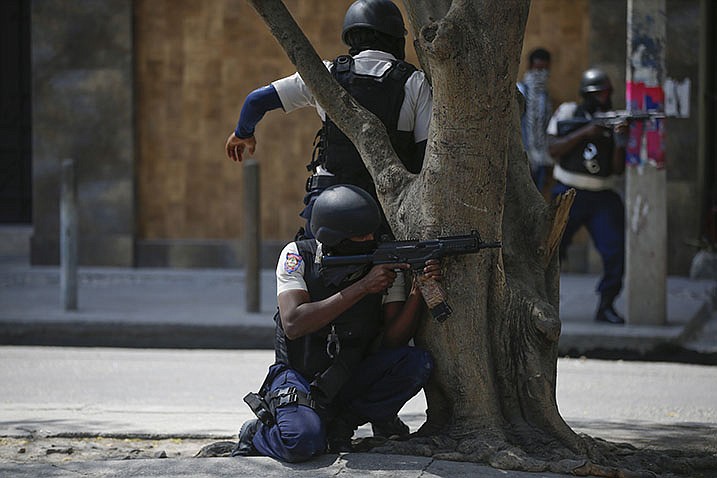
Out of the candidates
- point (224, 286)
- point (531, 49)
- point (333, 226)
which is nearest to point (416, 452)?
point (333, 226)

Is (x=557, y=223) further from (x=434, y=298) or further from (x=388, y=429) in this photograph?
(x=388, y=429)

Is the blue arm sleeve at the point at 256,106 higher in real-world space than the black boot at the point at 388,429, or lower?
higher

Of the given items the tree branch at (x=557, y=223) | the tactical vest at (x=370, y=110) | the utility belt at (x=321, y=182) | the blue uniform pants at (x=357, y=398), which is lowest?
the blue uniform pants at (x=357, y=398)

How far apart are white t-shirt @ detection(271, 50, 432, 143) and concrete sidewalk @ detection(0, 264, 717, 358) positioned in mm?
3607

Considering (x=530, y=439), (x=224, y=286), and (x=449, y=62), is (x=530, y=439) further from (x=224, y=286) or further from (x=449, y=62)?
(x=224, y=286)

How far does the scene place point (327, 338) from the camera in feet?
16.6

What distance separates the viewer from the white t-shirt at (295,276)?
5.06 metres

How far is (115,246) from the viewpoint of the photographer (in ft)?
41.6

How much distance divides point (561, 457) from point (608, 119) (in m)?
4.66

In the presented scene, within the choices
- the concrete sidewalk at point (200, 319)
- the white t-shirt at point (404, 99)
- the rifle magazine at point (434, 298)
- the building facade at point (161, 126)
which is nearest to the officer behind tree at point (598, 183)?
the concrete sidewalk at point (200, 319)

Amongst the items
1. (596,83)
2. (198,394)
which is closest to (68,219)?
(198,394)

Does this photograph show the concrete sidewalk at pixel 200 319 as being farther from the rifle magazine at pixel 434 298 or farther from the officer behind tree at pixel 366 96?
the rifle magazine at pixel 434 298

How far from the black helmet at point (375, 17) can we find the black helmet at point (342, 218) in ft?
2.79

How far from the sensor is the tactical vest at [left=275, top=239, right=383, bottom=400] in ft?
16.5
